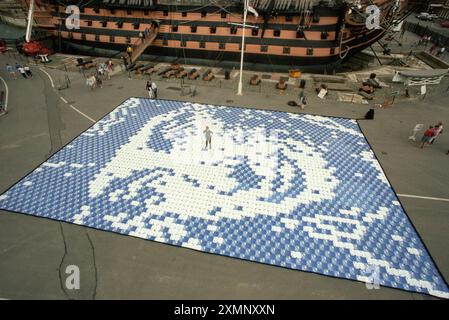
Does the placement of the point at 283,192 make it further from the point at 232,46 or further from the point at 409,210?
the point at 232,46

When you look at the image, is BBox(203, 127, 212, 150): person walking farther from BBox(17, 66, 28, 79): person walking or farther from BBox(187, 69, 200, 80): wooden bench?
BBox(17, 66, 28, 79): person walking

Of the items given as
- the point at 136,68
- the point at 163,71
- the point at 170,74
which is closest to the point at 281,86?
the point at 170,74

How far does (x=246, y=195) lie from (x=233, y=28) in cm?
2110

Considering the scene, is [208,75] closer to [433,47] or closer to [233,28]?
[233,28]

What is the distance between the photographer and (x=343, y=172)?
43.2 feet

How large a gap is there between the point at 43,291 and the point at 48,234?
2438 millimetres

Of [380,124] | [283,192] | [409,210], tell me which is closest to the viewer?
[409,210]

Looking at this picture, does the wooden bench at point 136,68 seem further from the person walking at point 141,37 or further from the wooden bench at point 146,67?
the person walking at point 141,37

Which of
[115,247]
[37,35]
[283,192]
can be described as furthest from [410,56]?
[37,35]

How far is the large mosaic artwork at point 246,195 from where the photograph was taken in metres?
9.15

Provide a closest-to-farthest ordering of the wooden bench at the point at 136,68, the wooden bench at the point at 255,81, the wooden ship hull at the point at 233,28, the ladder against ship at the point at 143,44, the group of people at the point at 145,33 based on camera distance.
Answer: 1. the wooden bench at the point at 255,81
2. the wooden ship hull at the point at 233,28
3. the wooden bench at the point at 136,68
4. the ladder against ship at the point at 143,44
5. the group of people at the point at 145,33

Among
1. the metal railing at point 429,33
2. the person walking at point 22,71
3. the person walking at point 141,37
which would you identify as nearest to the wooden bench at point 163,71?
the person walking at point 141,37

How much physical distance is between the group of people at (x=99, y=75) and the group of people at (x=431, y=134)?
2448cm

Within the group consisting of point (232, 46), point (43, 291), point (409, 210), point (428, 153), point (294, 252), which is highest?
point (232, 46)
